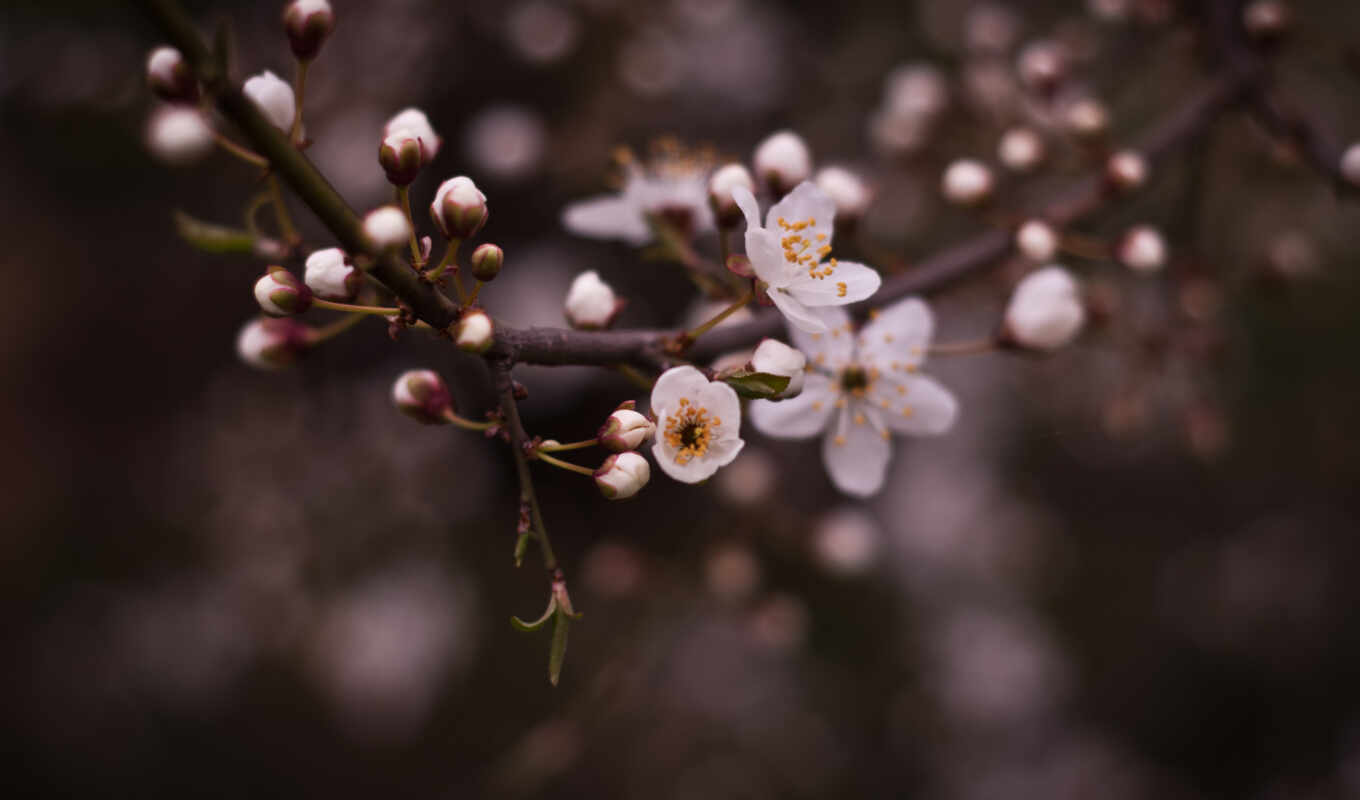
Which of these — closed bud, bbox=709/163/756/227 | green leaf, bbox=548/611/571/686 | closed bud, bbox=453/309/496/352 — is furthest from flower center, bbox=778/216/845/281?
green leaf, bbox=548/611/571/686

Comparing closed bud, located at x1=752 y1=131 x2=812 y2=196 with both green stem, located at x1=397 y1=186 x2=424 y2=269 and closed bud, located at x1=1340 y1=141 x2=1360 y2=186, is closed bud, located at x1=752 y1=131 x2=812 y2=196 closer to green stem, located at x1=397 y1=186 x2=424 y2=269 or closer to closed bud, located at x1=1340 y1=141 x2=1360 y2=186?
green stem, located at x1=397 y1=186 x2=424 y2=269

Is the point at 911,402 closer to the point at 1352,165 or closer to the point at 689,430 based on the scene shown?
the point at 689,430

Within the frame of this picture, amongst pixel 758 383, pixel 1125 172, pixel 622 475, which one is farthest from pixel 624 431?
pixel 1125 172

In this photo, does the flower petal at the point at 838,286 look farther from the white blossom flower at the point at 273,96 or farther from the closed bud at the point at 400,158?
the white blossom flower at the point at 273,96

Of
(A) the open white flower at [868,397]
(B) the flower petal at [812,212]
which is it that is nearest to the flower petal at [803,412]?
(A) the open white flower at [868,397]

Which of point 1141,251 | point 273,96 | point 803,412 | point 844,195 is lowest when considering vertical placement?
point 1141,251

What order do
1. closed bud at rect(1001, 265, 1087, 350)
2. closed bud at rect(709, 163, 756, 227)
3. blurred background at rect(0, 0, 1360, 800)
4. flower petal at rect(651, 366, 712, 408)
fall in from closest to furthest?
flower petal at rect(651, 366, 712, 408) < closed bud at rect(709, 163, 756, 227) < closed bud at rect(1001, 265, 1087, 350) < blurred background at rect(0, 0, 1360, 800)
